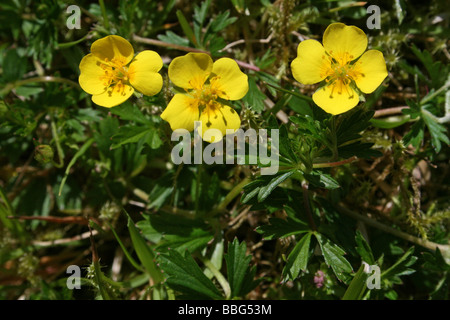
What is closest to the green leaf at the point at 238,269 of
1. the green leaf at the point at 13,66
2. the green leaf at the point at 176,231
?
the green leaf at the point at 176,231

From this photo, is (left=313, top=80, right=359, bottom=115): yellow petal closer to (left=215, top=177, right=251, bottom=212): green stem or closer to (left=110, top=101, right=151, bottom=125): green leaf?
(left=215, top=177, right=251, bottom=212): green stem

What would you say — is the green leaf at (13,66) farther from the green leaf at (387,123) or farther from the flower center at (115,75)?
the green leaf at (387,123)

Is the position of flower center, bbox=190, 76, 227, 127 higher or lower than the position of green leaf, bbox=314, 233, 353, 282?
higher

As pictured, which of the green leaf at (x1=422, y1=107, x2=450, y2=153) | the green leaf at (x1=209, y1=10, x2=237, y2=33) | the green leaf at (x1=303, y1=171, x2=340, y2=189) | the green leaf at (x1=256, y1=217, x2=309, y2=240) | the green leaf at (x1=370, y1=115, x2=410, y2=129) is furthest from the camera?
the green leaf at (x1=209, y1=10, x2=237, y2=33)

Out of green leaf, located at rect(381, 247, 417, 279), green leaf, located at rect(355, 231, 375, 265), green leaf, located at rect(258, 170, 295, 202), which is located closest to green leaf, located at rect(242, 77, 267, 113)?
green leaf, located at rect(258, 170, 295, 202)

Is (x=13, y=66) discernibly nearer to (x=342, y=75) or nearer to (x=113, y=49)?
(x=113, y=49)

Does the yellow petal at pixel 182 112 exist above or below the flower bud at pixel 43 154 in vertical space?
above
